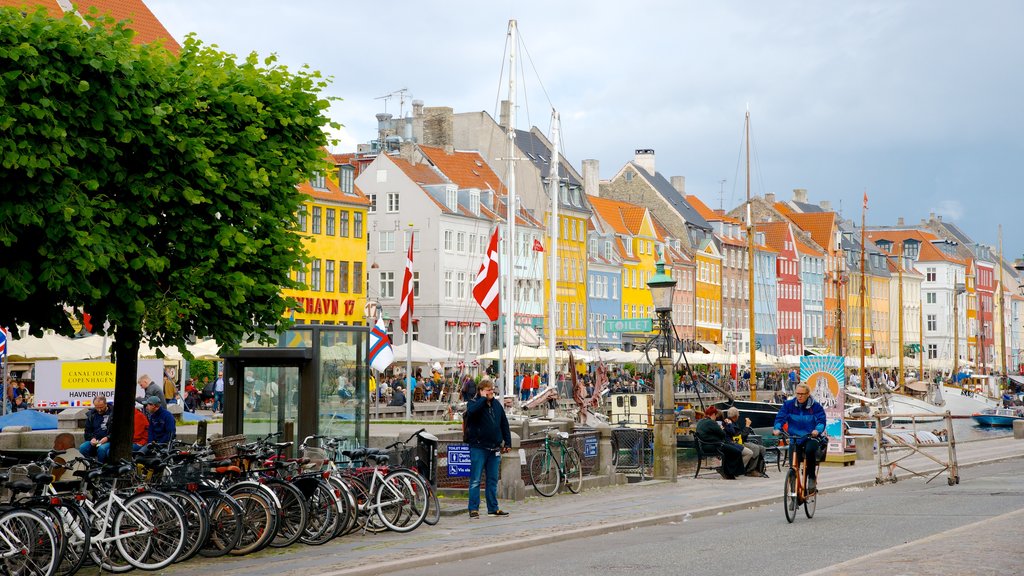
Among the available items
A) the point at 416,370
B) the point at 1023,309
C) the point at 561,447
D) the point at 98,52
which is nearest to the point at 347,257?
the point at 416,370

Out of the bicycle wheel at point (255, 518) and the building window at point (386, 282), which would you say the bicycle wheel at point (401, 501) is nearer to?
the bicycle wheel at point (255, 518)

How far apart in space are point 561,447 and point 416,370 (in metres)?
50.3

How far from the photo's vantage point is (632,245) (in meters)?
110

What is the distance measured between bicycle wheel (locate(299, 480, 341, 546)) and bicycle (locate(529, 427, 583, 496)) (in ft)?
21.2

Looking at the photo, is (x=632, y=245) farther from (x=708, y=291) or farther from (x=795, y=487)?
(x=795, y=487)

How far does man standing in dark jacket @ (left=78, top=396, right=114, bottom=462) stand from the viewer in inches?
786

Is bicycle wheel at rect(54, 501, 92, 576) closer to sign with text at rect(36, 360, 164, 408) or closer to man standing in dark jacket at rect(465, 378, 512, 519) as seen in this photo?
man standing in dark jacket at rect(465, 378, 512, 519)

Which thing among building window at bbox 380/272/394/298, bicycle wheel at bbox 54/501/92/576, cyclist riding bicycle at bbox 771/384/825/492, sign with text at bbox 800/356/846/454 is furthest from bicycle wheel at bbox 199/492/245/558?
building window at bbox 380/272/394/298

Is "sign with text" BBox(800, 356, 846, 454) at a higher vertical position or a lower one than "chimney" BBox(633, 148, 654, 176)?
lower

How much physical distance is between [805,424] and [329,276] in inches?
2356

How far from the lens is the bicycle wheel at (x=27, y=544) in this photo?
1284 centimetres

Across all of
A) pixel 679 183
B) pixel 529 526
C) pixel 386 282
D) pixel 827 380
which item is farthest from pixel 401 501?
pixel 679 183

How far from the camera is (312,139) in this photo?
1983 centimetres

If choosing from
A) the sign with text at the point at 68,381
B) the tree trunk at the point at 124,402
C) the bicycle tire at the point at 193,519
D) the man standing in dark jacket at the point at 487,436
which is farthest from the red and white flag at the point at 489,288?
the bicycle tire at the point at 193,519
